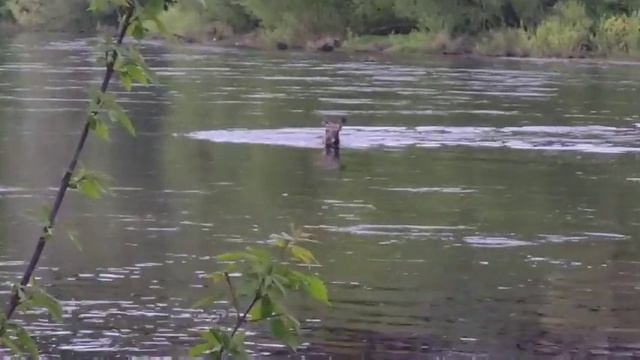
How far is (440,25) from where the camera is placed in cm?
7100

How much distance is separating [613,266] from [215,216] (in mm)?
5142

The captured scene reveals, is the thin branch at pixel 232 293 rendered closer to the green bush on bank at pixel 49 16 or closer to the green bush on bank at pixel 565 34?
the green bush on bank at pixel 565 34

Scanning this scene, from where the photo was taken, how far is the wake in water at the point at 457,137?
27.8 meters

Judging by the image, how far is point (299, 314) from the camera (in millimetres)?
12531

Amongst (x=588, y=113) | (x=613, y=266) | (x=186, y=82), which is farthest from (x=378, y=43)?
(x=613, y=266)

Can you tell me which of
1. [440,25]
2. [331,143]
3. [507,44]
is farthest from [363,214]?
[440,25]

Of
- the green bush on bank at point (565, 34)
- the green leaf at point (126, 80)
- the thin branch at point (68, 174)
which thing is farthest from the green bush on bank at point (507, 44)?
the thin branch at point (68, 174)

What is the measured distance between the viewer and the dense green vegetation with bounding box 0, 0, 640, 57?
6569 centimetres

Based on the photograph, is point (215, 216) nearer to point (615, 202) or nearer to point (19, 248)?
point (19, 248)

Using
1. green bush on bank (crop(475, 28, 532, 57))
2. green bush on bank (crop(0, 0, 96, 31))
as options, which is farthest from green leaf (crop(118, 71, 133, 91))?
green bush on bank (crop(0, 0, 96, 31))

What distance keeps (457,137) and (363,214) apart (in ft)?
35.3

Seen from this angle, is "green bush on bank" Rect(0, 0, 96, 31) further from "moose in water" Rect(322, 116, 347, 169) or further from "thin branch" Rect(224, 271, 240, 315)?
"thin branch" Rect(224, 271, 240, 315)

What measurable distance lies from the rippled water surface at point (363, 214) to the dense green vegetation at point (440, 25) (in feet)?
85.1

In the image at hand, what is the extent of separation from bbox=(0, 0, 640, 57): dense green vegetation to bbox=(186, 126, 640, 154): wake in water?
3450 centimetres
